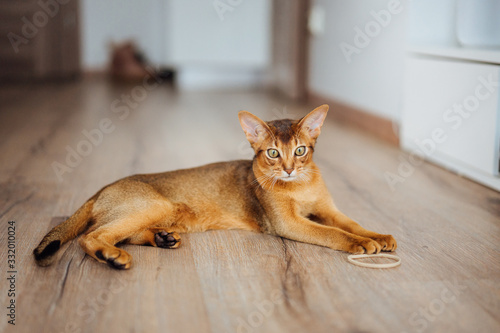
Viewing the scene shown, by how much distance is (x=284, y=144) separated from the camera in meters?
1.65

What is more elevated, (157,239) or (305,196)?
(305,196)

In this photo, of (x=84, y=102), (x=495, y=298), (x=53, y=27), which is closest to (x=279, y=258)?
(x=495, y=298)

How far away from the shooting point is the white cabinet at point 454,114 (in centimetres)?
231

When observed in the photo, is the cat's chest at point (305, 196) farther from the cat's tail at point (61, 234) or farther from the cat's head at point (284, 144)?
the cat's tail at point (61, 234)

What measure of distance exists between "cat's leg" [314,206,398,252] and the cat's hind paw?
46 centimetres

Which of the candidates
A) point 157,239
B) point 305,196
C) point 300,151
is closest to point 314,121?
point 300,151

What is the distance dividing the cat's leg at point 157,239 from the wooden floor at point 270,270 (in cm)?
2

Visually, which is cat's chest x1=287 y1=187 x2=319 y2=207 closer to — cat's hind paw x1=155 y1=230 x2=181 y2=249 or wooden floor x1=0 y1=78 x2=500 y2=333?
wooden floor x1=0 y1=78 x2=500 y2=333

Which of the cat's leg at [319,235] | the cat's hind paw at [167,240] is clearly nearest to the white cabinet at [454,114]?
the cat's leg at [319,235]

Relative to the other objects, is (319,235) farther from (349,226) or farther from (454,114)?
(454,114)

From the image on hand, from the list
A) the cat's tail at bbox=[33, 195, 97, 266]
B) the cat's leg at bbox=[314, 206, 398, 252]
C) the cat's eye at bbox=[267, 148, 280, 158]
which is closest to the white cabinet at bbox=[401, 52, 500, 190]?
the cat's leg at bbox=[314, 206, 398, 252]

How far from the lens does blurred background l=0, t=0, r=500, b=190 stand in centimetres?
257

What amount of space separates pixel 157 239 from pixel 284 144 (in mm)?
465

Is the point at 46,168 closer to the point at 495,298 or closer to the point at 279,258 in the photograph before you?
the point at 279,258
